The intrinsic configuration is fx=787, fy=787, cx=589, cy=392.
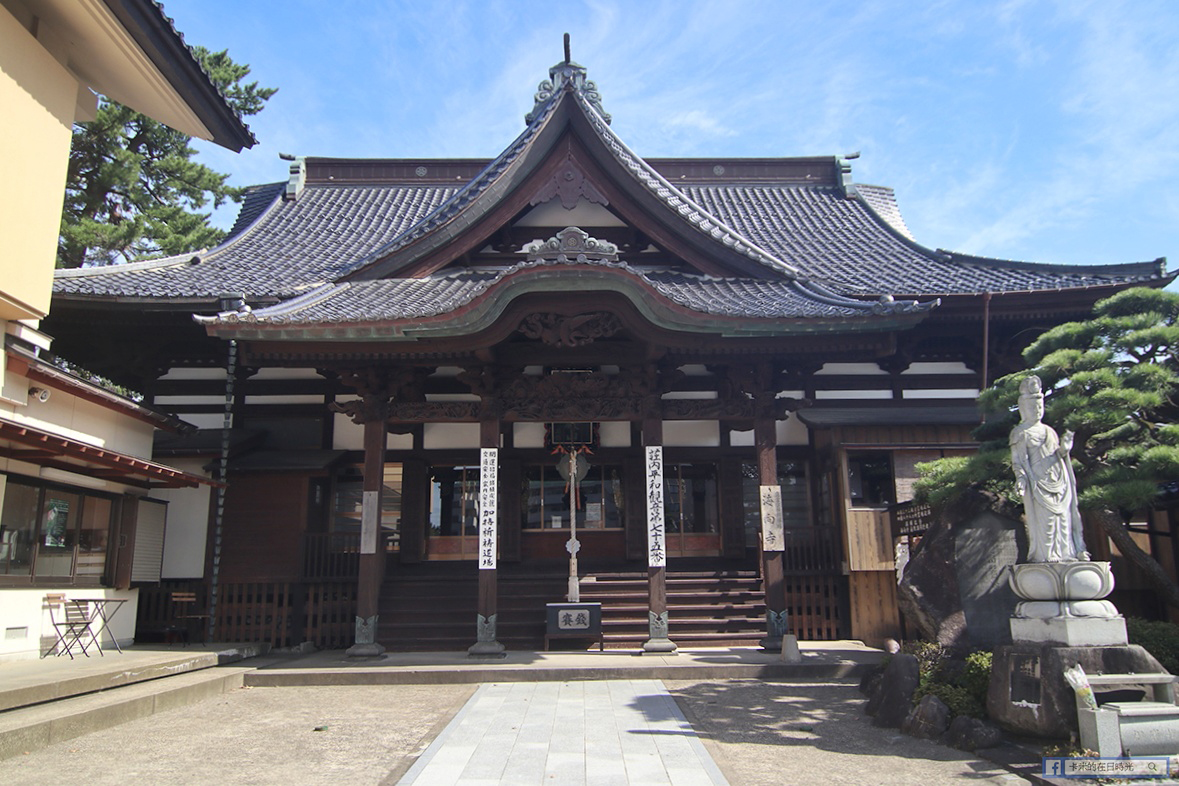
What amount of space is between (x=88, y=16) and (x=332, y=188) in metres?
12.6

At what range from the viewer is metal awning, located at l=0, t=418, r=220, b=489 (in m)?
8.51

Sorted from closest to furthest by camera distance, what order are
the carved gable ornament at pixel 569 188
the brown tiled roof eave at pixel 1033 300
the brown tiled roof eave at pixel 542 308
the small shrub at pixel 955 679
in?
the small shrub at pixel 955 679, the brown tiled roof eave at pixel 542 308, the brown tiled roof eave at pixel 1033 300, the carved gable ornament at pixel 569 188

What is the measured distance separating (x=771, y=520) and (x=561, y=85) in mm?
8306

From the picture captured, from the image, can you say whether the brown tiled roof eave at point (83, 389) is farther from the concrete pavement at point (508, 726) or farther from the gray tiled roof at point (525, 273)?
the concrete pavement at point (508, 726)

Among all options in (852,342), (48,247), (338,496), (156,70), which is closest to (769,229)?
(852,342)

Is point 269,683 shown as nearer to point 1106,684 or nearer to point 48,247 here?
point 48,247

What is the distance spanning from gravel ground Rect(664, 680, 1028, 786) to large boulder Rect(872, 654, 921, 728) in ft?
0.39

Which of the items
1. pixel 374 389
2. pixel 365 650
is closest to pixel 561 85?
pixel 374 389

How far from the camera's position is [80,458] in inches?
383

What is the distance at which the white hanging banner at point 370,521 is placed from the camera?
11.9m

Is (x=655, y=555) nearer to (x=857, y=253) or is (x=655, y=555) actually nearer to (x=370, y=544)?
(x=370, y=544)

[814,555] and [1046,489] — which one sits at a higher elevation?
[1046,489]

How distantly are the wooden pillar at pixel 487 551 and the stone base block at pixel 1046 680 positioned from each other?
6.65m

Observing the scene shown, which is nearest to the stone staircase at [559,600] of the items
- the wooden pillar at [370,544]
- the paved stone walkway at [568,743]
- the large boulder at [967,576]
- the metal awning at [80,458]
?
the wooden pillar at [370,544]
